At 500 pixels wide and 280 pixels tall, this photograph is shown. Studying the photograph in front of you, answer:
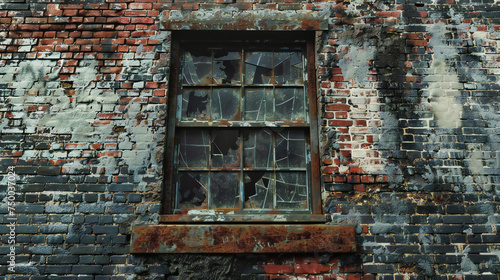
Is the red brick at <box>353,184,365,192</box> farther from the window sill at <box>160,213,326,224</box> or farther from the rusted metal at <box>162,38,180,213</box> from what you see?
the rusted metal at <box>162,38,180,213</box>

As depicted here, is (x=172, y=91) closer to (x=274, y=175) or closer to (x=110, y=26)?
(x=110, y=26)

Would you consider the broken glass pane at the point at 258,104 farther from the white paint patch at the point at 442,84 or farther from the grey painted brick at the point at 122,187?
the white paint patch at the point at 442,84

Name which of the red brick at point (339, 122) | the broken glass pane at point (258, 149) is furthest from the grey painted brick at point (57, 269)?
the red brick at point (339, 122)

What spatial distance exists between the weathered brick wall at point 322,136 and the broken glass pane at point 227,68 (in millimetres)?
471

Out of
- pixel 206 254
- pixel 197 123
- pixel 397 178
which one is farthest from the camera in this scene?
pixel 197 123

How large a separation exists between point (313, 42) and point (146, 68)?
1686mm

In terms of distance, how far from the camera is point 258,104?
11.8ft

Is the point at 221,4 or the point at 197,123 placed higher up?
the point at 221,4

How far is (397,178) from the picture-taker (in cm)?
325

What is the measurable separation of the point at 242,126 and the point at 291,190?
0.76 m

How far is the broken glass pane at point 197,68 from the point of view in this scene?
365cm

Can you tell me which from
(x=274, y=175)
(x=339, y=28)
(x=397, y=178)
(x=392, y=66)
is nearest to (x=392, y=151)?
(x=397, y=178)

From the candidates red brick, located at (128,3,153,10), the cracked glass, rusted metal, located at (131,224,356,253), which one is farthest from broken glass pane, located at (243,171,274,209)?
red brick, located at (128,3,153,10)

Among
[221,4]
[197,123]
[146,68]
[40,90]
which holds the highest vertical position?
[221,4]
